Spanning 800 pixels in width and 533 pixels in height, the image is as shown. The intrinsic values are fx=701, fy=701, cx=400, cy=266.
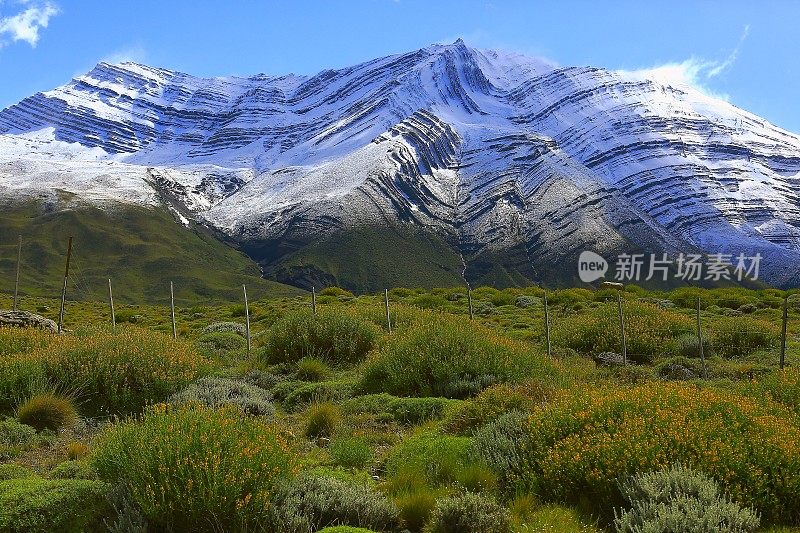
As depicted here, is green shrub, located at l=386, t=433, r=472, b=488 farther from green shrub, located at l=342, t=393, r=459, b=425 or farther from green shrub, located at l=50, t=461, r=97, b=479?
green shrub, located at l=50, t=461, r=97, b=479

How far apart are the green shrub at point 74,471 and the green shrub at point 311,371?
23.2ft

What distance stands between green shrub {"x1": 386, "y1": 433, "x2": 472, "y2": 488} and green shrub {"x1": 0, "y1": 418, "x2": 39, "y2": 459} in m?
5.22

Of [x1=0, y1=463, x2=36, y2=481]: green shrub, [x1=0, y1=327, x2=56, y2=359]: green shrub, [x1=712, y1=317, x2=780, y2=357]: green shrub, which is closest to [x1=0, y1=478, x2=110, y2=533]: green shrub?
[x1=0, y1=463, x2=36, y2=481]: green shrub

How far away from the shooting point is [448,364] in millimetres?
12906

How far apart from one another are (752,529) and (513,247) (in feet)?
565

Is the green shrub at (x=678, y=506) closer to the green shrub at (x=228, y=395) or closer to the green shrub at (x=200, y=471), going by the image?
the green shrub at (x=200, y=471)

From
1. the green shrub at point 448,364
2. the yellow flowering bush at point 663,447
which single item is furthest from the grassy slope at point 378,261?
the yellow flowering bush at point 663,447

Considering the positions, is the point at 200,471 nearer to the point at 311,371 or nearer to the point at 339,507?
the point at 339,507

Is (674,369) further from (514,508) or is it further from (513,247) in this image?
(513,247)

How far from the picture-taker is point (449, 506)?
21.4ft

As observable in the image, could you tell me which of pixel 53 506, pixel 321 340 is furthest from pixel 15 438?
pixel 321 340

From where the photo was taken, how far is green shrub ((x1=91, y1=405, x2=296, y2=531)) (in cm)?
624

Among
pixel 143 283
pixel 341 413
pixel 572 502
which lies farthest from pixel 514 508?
pixel 143 283

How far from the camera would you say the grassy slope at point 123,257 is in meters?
131
